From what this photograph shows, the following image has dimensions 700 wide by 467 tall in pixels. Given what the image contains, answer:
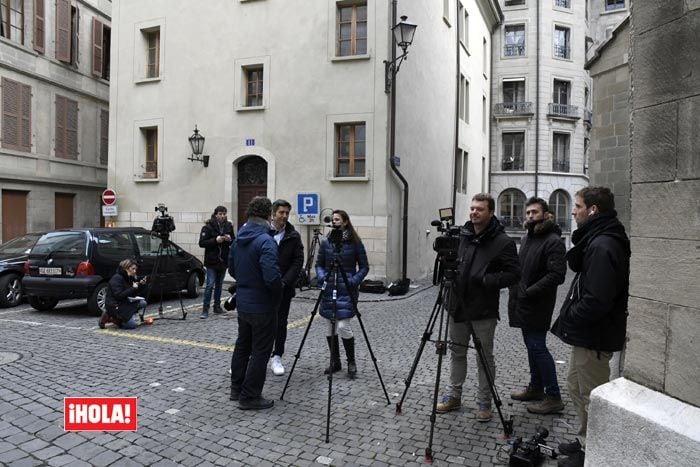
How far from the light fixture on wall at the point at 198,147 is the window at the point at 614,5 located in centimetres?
3192

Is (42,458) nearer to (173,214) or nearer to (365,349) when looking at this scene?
(365,349)

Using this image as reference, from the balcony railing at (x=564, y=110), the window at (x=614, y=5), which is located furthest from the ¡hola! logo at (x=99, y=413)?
the window at (x=614, y=5)

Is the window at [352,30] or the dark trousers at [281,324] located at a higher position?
the window at [352,30]

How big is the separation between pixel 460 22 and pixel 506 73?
40.7 feet

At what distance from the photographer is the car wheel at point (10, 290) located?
998cm

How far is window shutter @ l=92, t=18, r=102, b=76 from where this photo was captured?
21312mm

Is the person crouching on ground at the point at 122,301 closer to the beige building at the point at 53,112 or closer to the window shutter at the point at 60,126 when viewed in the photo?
the beige building at the point at 53,112

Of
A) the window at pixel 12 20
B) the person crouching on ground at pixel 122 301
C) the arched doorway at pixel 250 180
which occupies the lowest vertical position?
the person crouching on ground at pixel 122 301

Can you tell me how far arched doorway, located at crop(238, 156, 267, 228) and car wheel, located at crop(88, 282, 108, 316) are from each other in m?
6.00

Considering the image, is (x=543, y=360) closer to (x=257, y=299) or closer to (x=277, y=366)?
(x=257, y=299)

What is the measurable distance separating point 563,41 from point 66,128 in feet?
92.3

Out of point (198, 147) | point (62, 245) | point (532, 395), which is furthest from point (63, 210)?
point (532, 395)

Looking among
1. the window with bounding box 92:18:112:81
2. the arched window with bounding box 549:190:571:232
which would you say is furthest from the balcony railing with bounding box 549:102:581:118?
the window with bounding box 92:18:112:81

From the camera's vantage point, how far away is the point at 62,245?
930 cm
